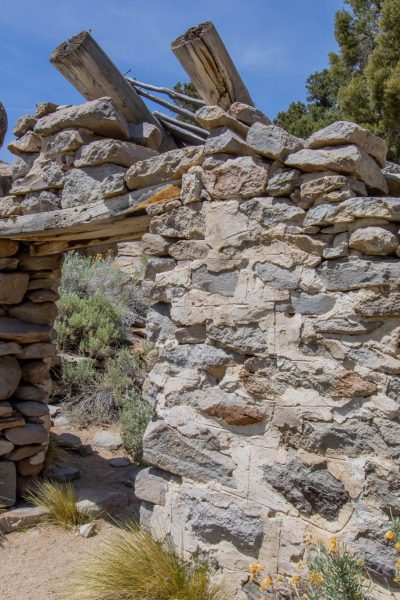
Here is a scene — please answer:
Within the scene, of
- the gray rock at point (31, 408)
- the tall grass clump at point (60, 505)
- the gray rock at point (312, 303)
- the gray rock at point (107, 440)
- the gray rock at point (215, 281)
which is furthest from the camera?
the gray rock at point (107, 440)

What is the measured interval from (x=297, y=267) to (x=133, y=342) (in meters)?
5.85

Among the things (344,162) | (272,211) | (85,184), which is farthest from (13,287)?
(344,162)

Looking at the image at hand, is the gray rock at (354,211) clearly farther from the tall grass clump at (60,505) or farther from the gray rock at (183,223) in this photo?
the tall grass clump at (60,505)

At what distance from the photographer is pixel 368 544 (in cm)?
225

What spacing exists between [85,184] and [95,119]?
1.33 feet

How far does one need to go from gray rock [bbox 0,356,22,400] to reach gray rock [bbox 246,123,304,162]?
2.74m

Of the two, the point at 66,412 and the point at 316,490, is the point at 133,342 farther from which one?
the point at 316,490

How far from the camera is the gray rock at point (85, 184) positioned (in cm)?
352

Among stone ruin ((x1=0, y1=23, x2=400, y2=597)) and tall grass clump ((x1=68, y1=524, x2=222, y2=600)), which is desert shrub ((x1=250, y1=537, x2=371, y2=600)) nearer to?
stone ruin ((x1=0, y1=23, x2=400, y2=597))

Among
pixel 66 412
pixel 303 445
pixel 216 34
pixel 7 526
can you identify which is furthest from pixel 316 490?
pixel 66 412

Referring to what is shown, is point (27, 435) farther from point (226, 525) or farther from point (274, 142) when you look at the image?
point (274, 142)

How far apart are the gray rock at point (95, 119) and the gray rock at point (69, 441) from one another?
10.5 ft

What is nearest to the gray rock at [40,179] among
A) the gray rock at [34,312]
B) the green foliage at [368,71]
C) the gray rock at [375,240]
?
the gray rock at [34,312]

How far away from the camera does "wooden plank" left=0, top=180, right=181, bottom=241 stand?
10.6 feet
